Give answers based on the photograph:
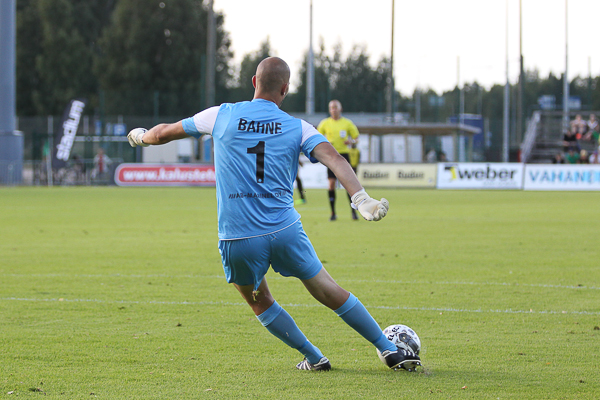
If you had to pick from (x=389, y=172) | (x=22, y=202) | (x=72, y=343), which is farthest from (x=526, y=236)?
(x=389, y=172)

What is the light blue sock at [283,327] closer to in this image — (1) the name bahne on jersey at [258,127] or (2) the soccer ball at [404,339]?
(2) the soccer ball at [404,339]

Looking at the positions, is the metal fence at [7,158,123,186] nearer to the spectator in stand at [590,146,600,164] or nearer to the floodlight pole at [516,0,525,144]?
the spectator in stand at [590,146,600,164]

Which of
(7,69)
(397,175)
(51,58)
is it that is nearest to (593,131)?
(397,175)

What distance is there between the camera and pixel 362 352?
5.12 metres

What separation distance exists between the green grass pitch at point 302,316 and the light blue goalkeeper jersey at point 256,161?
37.2 inches

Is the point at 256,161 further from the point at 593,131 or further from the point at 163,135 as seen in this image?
the point at 593,131

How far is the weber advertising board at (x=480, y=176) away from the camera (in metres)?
28.7

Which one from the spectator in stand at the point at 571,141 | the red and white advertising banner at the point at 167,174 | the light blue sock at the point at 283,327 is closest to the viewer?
the light blue sock at the point at 283,327

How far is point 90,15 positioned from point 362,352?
64556mm

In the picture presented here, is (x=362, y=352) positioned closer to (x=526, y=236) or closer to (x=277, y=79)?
(x=277, y=79)

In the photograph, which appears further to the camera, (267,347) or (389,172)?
(389,172)

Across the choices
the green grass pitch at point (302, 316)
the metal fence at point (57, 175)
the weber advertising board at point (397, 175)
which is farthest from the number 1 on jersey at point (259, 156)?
the metal fence at point (57, 175)

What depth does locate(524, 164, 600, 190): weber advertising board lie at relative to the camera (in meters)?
27.6

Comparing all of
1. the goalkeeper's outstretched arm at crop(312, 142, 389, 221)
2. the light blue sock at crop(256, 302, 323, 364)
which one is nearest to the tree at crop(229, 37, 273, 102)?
the light blue sock at crop(256, 302, 323, 364)
